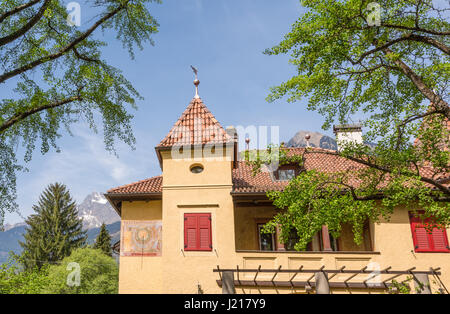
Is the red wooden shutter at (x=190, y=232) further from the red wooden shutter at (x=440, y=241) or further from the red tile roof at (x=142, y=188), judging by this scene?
the red wooden shutter at (x=440, y=241)

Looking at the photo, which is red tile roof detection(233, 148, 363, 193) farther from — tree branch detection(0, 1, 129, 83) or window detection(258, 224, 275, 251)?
tree branch detection(0, 1, 129, 83)

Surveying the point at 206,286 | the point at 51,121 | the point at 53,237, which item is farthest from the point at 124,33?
the point at 53,237

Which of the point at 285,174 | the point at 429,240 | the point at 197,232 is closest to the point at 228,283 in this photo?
the point at 197,232

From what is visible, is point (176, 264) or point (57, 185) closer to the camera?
point (176, 264)

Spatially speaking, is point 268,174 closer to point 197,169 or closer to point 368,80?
point 197,169

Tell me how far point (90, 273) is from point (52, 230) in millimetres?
18631

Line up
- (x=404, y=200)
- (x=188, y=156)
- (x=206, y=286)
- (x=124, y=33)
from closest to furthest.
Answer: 1. (x=404, y=200)
2. (x=124, y=33)
3. (x=206, y=286)
4. (x=188, y=156)

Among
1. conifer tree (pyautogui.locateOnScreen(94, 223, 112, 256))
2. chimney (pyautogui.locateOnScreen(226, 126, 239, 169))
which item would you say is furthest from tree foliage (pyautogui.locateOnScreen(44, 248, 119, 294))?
chimney (pyautogui.locateOnScreen(226, 126, 239, 169))

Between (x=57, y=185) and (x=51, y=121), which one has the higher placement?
(x=57, y=185)

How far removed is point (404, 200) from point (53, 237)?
49871 mm

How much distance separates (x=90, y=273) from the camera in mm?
35562
